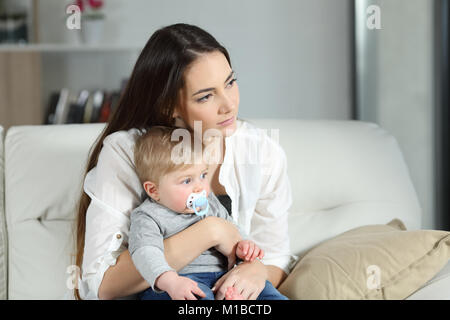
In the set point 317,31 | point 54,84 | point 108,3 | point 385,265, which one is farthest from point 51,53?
point 385,265

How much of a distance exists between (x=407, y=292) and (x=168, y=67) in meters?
0.66

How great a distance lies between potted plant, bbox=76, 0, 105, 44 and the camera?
9.66ft

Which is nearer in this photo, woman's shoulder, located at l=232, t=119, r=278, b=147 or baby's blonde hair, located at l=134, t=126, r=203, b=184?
baby's blonde hair, located at l=134, t=126, r=203, b=184

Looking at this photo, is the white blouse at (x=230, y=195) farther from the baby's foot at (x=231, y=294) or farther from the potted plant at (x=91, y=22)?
the potted plant at (x=91, y=22)

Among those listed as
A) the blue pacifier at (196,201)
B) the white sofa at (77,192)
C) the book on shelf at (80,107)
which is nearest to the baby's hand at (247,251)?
the blue pacifier at (196,201)

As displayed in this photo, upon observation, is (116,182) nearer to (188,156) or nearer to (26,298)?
(188,156)

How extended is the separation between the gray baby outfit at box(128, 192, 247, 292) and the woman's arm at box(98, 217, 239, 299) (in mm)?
33

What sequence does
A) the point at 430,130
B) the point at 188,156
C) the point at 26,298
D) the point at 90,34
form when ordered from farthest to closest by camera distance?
1. the point at 90,34
2. the point at 430,130
3. the point at 26,298
4. the point at 188,156

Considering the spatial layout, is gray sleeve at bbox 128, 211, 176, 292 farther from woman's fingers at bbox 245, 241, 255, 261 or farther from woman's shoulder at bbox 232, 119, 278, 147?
woman's shoulder at bbox 232, 119, 278, 147

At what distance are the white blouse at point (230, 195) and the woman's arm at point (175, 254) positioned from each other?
28mm

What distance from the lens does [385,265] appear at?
115 centimetres

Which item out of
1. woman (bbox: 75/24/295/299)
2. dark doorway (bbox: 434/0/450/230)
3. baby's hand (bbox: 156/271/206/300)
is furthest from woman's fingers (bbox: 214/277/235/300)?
dark doorway (bbox: 434/0/450/230)

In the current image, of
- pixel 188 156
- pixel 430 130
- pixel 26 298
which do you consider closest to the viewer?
pixel 188 156

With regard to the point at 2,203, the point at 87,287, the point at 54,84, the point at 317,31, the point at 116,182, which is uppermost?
the point at 317,31
